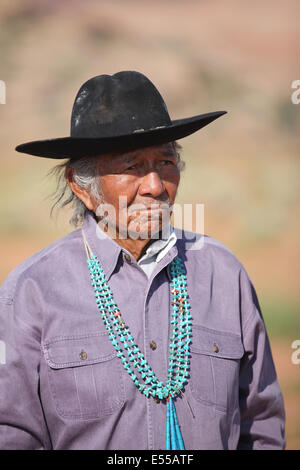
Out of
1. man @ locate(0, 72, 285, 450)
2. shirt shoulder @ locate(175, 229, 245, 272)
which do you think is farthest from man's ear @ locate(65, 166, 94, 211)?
shirt shoulder @ locate(175, 229, 245, 272)

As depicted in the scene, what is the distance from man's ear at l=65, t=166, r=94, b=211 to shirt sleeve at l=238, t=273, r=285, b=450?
0.75 metres

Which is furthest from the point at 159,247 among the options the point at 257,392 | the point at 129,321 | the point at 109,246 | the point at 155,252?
the point at 257,392

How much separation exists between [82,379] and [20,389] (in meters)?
0.23

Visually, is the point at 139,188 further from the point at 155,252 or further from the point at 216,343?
the point at 216,343

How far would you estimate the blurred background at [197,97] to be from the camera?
852cm

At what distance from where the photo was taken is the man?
7.26ft

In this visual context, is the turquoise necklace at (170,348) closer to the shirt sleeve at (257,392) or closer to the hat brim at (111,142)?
the shirt sleeve at (257,392)

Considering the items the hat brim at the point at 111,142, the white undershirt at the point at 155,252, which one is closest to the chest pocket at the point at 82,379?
the white undershirt at the point at 155,252

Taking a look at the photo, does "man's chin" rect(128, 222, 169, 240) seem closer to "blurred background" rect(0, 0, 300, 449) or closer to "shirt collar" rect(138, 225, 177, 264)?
"shirt collar" rect(138, 225, 177, 264)

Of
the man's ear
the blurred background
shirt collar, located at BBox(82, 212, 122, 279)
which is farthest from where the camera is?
the blurred background

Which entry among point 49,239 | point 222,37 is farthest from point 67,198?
point 222,37

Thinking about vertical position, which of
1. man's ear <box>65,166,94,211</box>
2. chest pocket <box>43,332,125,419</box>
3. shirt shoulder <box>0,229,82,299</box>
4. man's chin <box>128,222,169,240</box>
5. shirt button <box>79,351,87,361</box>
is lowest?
chest pocket <box>43,332,125,419</box>

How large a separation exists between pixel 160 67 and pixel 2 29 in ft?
9.35
